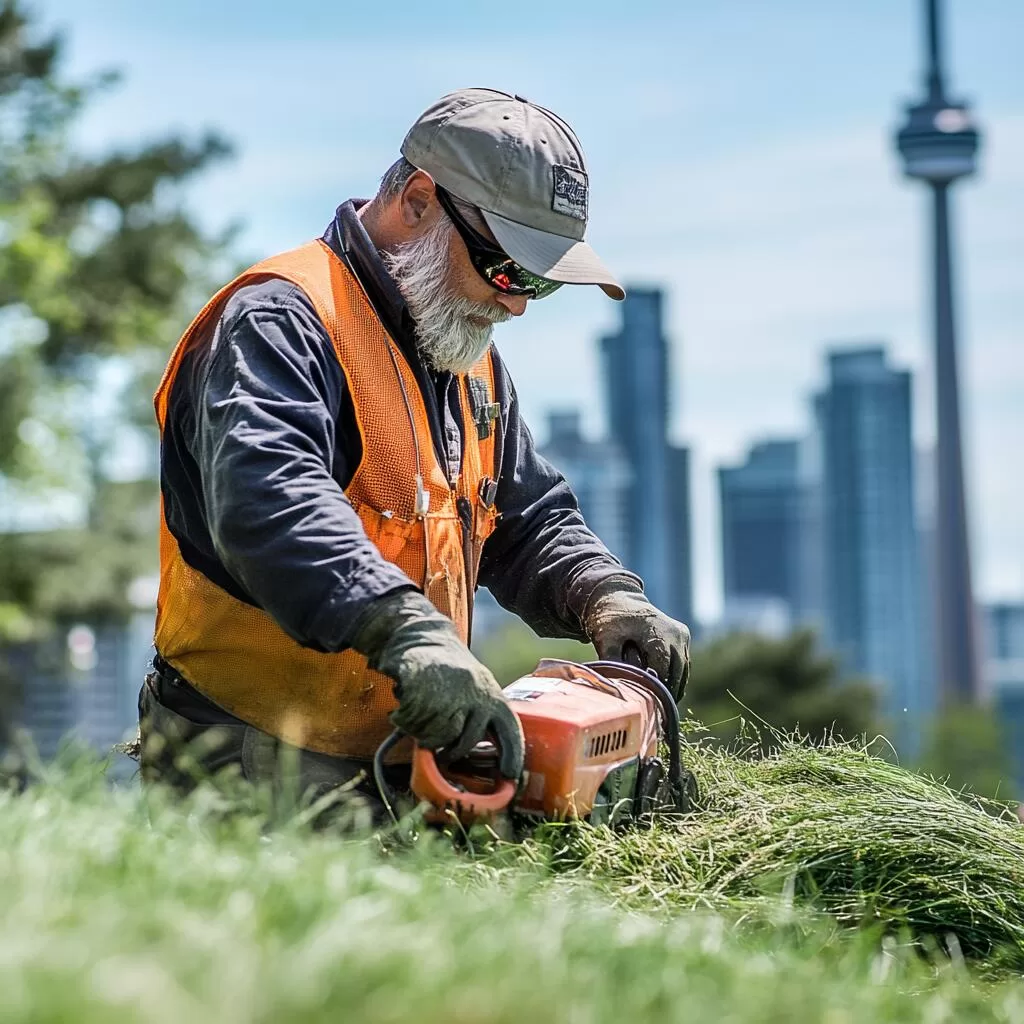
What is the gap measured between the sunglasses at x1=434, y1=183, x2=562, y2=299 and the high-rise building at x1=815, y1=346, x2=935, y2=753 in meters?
174

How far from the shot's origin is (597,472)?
520 feet

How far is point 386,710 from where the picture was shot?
4227 mm

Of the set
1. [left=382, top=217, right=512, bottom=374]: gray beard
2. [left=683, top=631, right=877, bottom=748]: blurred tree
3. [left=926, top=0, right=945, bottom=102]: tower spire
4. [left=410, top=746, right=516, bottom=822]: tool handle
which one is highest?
[left=926, top=0, right=945, bottom=102]: tower spire

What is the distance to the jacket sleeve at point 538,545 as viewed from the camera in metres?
5.00

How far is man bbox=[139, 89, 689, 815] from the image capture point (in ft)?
12.0

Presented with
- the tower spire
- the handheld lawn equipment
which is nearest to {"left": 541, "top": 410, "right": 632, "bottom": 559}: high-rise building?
the tower spire

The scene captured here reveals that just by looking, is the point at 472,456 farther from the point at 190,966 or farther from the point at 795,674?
the point at 795,674

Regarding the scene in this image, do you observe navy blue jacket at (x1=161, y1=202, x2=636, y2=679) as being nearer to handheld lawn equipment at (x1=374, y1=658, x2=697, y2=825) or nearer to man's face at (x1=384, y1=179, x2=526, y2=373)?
man's face at (x1=384, y1=179, x2=526, y2=373)

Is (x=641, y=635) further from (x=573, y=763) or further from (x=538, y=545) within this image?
(x=573, y=763)

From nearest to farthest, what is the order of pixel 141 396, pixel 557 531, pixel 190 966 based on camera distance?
pixel 190 966 < pixel 557 531 < pixel 141 396

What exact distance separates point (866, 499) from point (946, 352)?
Answer: 90.4 metres

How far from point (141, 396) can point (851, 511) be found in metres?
147

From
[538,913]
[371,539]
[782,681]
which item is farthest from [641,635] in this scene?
[782,681]

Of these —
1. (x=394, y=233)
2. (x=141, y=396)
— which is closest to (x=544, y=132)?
(x=394, y=233)
